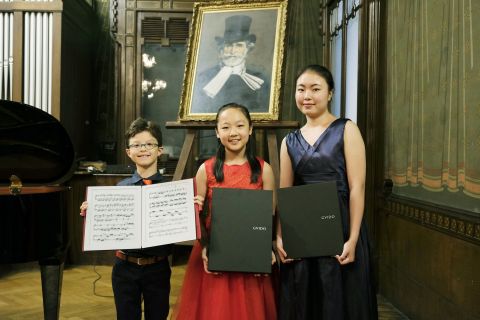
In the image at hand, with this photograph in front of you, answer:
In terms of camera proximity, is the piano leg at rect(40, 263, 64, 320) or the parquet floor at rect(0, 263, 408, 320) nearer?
the piano leg at rect(40, 263, 64, 320)

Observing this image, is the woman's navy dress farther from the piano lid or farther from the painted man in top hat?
the piano lid

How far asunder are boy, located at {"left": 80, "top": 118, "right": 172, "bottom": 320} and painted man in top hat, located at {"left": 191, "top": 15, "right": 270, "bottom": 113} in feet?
3.21

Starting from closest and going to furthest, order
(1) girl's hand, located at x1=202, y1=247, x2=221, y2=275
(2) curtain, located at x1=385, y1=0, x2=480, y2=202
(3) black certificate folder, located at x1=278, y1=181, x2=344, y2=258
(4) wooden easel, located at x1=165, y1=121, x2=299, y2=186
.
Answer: (3) black certificate folder, located at x1=278, y1=181, x2=344, y2=258, (1) girl's hand, located at x1=202, y1=247, x2=221, y2=275, (2) curtain, located at x1=385, y1=0, x2=480, y2=202, (4) wooden easel, located at x1=165, y1=121, x2=299, y2=186

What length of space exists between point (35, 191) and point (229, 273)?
106 centimetres

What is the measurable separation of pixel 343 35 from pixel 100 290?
3065mm

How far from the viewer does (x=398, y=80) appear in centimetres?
308

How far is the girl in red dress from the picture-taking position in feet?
6.28

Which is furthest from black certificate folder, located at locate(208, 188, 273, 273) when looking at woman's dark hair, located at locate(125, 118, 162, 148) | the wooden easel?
the wooden easel

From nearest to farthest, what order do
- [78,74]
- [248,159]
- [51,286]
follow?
[248,159]
[51,286]
[78,74]

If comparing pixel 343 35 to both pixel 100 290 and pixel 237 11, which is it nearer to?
pixel 237 11

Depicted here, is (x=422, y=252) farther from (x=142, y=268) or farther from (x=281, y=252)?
(x=142, y=268)

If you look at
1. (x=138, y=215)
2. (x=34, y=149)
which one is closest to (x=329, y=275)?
(x=138, y=215)

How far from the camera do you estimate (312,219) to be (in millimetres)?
1784

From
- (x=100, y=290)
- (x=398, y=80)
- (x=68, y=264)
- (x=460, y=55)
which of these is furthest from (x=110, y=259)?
(x=460, y=55)
